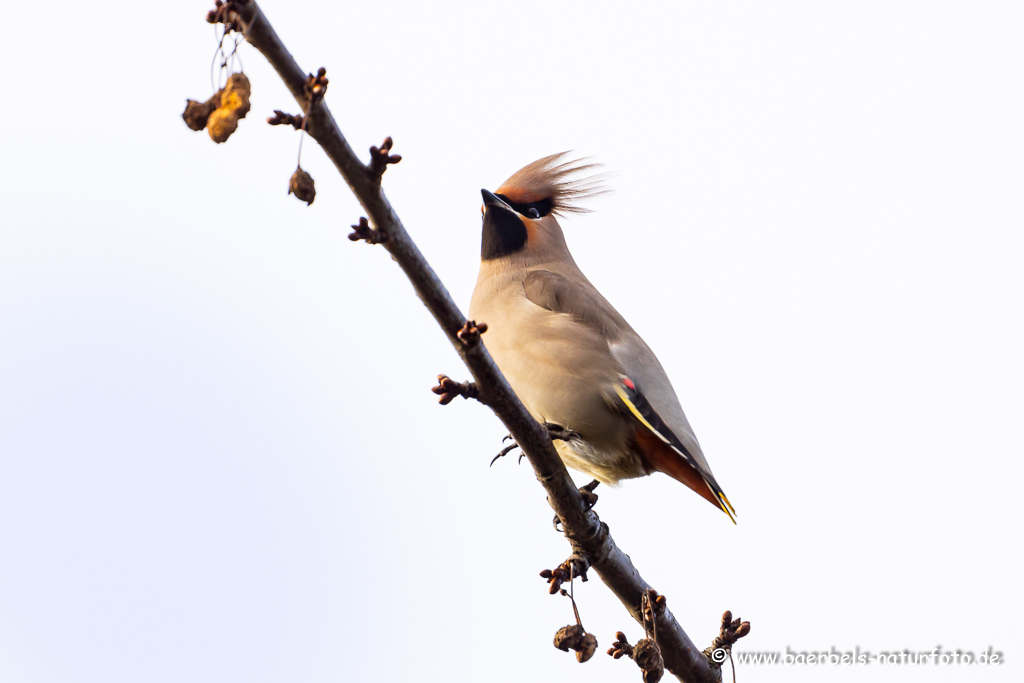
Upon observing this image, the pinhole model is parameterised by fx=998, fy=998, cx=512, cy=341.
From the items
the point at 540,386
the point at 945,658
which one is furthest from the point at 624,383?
the point at 945,658

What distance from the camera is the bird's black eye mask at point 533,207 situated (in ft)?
17.5

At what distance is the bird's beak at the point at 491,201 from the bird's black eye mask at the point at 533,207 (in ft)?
0.43

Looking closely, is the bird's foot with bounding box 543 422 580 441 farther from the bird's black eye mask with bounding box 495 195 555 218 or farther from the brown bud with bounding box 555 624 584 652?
the bird's black eye mask with bounding box 495 195 555 218

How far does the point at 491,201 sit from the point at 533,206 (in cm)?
36

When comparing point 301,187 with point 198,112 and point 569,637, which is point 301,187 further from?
point 569,637

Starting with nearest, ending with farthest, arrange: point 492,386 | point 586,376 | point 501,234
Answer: point 492,386 → point 586,376 → point 501,234

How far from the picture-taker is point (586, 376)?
402 cm

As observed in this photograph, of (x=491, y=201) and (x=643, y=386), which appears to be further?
(x=491, y=201)

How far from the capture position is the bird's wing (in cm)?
387

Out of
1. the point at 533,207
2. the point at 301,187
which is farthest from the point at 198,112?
the point at 533,207

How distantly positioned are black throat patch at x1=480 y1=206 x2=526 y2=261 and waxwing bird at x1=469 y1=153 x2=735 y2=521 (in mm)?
142

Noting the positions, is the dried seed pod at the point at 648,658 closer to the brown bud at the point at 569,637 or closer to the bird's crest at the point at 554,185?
the brown bud at the point at 569,637

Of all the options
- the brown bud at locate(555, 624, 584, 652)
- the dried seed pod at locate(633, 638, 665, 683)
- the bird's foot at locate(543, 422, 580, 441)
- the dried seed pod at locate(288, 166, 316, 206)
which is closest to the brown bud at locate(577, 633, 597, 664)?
the brown bud at locate(555, 624, 584, 652)

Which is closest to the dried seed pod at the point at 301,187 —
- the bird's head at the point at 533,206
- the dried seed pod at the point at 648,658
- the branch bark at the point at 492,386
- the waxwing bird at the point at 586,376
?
the branch bark at the point at 492,386
